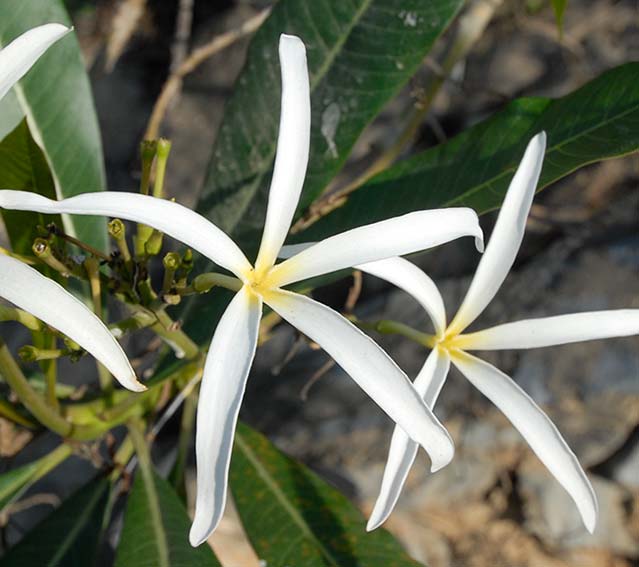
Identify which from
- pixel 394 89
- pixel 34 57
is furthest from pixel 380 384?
pixel 394 89

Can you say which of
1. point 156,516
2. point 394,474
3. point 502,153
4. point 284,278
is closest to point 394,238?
point 284,278

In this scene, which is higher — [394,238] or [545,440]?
[394,238]

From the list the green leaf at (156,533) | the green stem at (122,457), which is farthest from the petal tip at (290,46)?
the green stem at (122,457)

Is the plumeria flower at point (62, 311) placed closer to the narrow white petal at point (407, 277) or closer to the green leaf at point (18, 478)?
the narrow white petal at point (407, 277)

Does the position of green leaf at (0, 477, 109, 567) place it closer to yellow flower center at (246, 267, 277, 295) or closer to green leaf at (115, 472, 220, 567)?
green leaf at (115, 472, 220, 567)

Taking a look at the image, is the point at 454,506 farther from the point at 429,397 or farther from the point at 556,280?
the point at 429,397

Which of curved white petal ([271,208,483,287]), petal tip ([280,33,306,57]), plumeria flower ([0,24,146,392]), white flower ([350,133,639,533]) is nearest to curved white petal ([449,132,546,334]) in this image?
Result: white flower ([350,133,639,533])

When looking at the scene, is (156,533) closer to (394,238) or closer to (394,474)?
(394,474)
